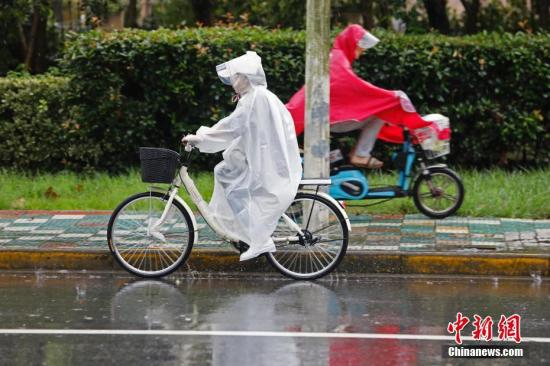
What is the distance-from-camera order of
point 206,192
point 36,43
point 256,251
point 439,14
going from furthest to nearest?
point 36,43, point 439,14, point 206,192, point 256,251

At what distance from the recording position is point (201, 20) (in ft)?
68.8

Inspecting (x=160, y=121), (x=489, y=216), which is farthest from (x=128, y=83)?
(x=489, y=216)

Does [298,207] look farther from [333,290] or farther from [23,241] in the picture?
[23,241]

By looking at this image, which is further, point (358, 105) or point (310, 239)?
point (358, 105)

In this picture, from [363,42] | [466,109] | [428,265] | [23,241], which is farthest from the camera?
[466,109]

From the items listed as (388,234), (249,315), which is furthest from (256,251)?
(388,234)

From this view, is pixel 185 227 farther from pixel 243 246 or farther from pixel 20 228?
pixel 20 228

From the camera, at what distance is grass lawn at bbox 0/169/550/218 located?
1126 cm

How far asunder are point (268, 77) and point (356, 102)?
10.8 feet

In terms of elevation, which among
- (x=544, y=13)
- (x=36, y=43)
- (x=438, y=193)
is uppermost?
(x=544, y=13)

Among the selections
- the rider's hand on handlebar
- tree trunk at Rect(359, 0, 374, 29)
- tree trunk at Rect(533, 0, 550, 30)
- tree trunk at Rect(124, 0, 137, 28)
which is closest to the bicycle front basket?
the rider's hand on handlebar

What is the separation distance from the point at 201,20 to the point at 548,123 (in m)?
8.86

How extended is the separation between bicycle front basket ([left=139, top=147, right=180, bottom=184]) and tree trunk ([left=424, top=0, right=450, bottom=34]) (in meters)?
10.9

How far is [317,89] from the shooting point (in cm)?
1016
